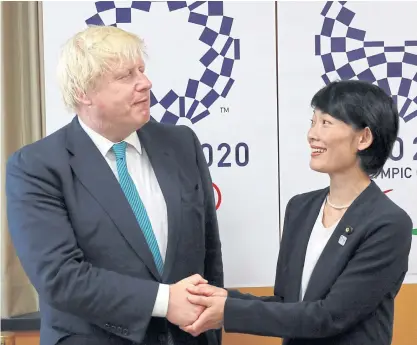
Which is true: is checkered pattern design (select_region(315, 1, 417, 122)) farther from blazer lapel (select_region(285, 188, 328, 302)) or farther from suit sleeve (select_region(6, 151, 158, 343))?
suit sleeve (select_region(6, 151, 158, 343))

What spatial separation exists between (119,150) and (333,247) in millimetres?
678

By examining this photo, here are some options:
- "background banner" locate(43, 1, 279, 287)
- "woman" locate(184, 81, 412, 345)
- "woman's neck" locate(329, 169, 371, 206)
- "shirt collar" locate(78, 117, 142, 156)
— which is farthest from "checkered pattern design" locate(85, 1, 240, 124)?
"woman's neck" locate(329, 169, 371, 206)

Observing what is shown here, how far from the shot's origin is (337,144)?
5.79ft

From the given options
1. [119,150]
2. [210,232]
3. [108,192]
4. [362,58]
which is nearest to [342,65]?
[362,58]

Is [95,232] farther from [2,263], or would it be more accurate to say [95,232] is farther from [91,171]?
[2,263]

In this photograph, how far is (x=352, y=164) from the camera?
5.84ft

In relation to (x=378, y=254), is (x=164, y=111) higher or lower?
higher

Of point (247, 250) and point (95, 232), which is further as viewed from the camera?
point (247, 250)

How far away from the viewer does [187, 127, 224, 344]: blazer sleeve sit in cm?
197

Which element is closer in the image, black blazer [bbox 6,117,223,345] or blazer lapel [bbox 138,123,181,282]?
black blazer [bbox 6,117,223,345]

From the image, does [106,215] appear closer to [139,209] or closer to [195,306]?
[139,209]

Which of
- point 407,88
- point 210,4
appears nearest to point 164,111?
point 210,4

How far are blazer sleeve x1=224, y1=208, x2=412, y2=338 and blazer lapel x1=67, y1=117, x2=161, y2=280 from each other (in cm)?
39

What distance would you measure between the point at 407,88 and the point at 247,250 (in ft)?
3.01
